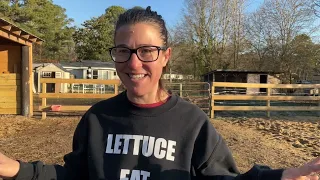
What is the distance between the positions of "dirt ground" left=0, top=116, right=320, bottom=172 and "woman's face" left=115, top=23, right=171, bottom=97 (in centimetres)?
349

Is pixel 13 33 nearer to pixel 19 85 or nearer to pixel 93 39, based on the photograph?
pixel 19 85

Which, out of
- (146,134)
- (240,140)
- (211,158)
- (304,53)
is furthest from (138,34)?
(304,53)

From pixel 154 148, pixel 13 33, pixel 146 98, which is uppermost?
pixel 13 33

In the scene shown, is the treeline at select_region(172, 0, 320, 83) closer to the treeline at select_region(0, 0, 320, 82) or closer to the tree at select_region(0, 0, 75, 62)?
the treeline at select_region(0, 0, 320, 82)

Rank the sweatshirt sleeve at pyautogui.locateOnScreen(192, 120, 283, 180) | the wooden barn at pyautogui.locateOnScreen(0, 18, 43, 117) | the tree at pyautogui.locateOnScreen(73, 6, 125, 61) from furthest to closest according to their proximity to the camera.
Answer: the tree at pyautogui.locateOnScreen(73, 6, 125, 61), the wooden barn at pyautogui.locateOnScreen(0, 18, 43, 117), the sweatshirt sleeve at pyautogui.locateOnScreen(192, 120, 283, 180)

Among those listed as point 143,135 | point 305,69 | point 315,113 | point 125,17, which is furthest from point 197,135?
point 305,69

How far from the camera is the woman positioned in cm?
128

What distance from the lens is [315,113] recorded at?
1230cm

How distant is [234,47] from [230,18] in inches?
117

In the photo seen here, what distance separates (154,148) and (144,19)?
510 millimetres

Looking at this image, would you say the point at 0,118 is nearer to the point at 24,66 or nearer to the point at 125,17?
the point at 24,66

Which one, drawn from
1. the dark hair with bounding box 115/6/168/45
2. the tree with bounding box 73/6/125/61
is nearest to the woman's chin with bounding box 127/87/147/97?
the dark hair with bounding box 115/6/168/45

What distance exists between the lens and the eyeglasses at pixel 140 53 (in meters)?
1.28

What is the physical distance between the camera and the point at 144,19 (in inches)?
52.0
